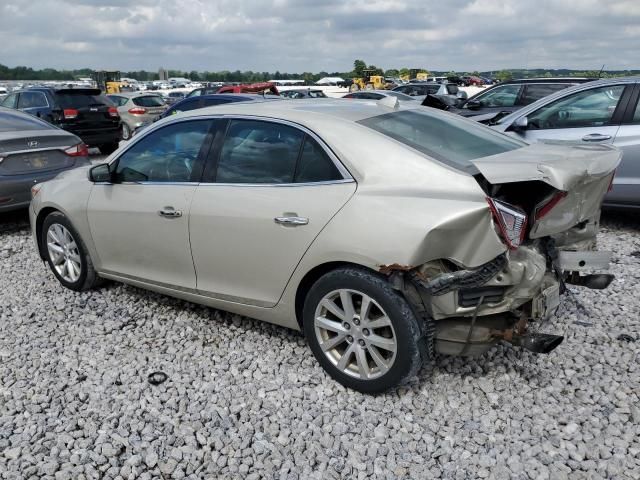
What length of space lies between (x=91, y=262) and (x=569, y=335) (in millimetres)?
3691

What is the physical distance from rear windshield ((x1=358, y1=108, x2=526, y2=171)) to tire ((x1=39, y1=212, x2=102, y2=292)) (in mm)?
2697

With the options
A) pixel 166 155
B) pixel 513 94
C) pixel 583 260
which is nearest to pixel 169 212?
pixel 166 155

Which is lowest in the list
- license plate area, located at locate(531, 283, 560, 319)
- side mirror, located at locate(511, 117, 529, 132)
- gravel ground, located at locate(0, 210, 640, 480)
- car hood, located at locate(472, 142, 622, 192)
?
gravel ground, located at locate(0, 210, 640, 480)

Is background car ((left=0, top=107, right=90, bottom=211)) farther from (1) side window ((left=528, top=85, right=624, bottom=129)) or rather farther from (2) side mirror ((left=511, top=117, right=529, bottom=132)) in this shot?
(1) side window ((left=528, top=85, right=624, bottom=129))

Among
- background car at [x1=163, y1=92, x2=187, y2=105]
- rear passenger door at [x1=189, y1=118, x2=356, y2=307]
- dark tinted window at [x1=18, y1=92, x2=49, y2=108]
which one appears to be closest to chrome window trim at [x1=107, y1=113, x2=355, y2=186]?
rear passenger door at [x1=189, y1=118, x2=356, y2=307]

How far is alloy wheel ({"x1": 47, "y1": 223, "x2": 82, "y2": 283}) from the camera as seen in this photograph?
4.57m

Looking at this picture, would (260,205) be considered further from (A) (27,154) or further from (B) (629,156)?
(A) (27,154)

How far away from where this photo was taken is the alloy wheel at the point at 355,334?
9.45 feet

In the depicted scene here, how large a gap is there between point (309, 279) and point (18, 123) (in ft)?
18.7

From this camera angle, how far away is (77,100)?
12812mm

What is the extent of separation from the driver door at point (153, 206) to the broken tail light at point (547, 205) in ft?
6.80

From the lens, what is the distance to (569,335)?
3.67 metres

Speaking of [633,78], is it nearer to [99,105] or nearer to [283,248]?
[283,248]

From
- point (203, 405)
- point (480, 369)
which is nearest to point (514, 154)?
point (480, 369)
